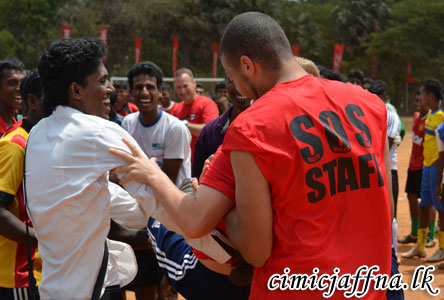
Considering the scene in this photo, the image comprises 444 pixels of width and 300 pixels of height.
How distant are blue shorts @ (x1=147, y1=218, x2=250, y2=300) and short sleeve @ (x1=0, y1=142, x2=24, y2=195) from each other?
731 millimetres

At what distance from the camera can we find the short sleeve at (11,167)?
2941mm

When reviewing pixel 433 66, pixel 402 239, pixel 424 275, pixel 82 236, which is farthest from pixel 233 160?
pixel 433 66

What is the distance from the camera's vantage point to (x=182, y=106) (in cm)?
877

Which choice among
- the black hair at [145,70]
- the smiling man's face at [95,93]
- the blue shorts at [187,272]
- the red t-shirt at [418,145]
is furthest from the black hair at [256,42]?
the red t-shirt at [418,145]

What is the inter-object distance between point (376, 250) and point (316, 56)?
5436cm

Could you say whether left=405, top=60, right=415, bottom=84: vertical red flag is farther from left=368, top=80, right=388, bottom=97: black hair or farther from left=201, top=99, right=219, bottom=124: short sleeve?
left=201, top=99, right=219, bottom=124: short sleeve

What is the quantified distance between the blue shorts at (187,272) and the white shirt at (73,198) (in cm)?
38

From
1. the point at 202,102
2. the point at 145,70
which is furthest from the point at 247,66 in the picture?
the point at 202,102

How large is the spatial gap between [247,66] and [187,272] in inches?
44.7

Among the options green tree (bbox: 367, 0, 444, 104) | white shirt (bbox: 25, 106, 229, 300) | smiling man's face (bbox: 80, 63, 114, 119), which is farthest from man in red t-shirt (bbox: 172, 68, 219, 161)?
green tree (bbox: 367, 0, 444, 104)

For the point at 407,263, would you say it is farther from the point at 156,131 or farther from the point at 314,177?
the point at 314,177

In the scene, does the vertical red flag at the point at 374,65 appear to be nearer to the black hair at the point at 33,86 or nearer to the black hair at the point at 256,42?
the black hair at the point at 33,86

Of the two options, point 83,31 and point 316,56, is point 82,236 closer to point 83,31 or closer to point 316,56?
point 83,31

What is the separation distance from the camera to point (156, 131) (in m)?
5.44
